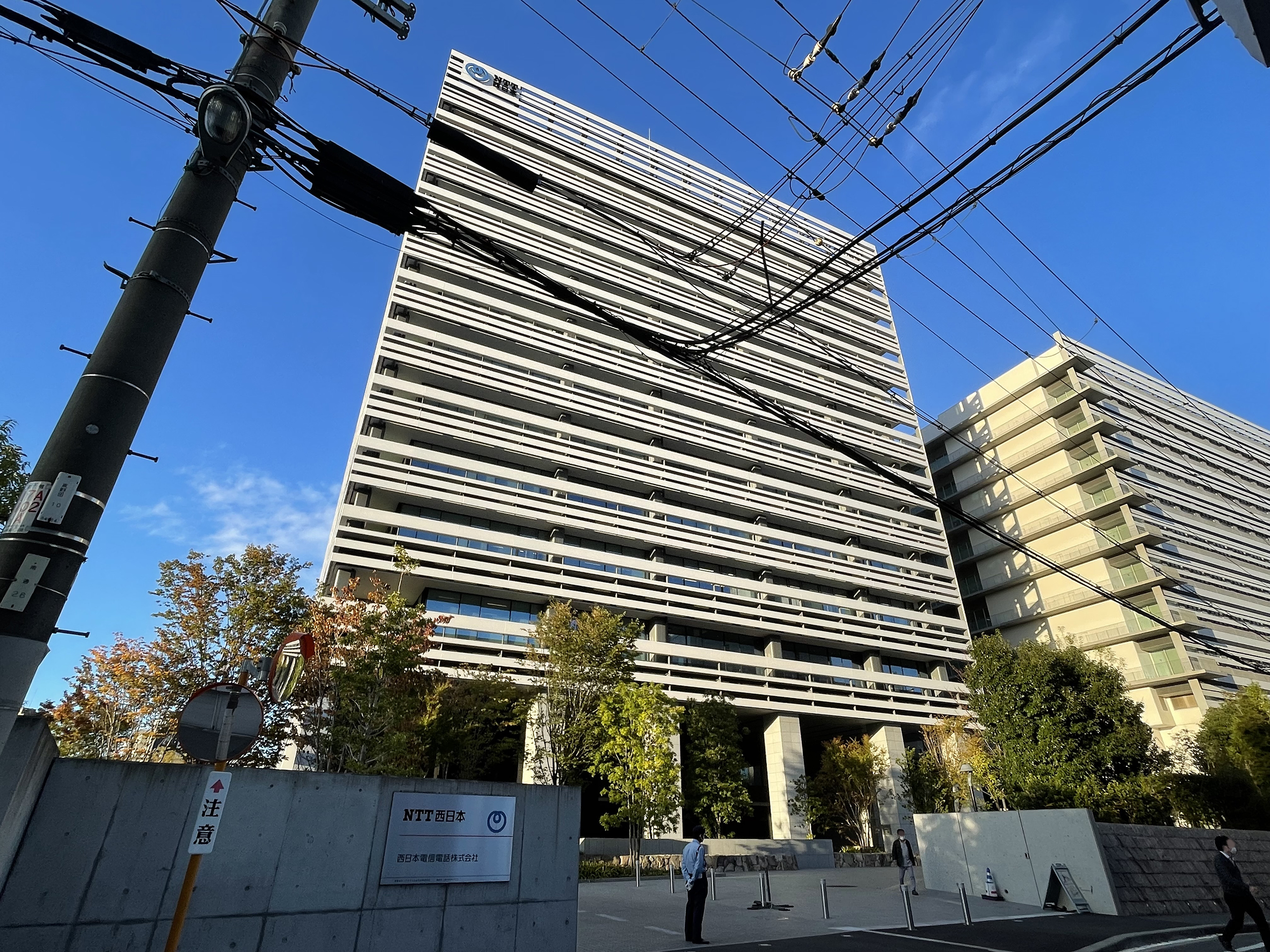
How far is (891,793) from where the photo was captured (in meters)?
37.1

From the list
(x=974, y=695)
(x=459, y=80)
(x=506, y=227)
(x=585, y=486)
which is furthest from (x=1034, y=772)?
(x=459, y=80)

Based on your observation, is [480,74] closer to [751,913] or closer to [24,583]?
[751,913]

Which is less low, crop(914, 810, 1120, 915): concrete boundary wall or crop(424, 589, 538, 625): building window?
crop(424, 589, 538, 625): building window

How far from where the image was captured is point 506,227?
4156cm

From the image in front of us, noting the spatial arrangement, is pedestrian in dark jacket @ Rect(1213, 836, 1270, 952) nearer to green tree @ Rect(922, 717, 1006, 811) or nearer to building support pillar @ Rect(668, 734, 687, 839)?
building support pillar @ Rect(668, 734, 687, 839)

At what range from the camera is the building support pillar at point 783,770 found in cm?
3438

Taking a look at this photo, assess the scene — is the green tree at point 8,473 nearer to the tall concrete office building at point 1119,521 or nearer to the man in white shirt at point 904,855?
the man in white shirt at point 904,855

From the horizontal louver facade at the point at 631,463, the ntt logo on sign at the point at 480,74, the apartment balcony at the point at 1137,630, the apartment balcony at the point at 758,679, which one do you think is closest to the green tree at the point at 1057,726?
the apartment balcony at the point at 758,679

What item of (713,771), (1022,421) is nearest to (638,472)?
(713,771)

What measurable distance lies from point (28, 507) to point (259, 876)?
398 centimetres

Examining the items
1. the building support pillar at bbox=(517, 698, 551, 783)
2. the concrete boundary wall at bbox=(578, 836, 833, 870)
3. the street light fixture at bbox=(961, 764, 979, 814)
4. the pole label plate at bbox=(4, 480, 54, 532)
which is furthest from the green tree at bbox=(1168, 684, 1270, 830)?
the pole label plate at bbox=(4, 480, 54, 532)

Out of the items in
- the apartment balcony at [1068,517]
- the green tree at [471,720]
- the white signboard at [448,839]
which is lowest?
the white signboard at [448,839]

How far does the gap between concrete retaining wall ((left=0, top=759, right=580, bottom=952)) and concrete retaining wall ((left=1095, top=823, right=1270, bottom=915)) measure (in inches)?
480

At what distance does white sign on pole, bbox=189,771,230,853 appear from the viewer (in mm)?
4477
